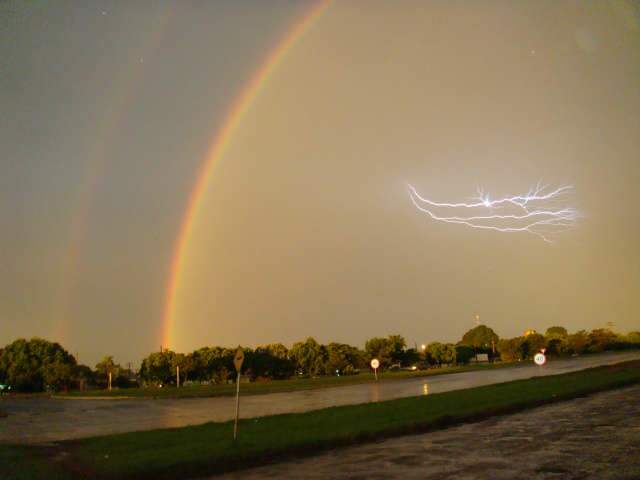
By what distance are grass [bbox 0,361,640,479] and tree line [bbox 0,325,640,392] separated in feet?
227

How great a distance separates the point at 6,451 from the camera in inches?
611

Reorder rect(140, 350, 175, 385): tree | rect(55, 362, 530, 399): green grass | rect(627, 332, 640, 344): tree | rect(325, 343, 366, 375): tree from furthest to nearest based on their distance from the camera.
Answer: rect(627, 332, 640, 344): tree, rect(325, 343, 366, 375): tree, rect(140, 350, 175, 385): tree, rect(55, 362, 530, 399): green grass

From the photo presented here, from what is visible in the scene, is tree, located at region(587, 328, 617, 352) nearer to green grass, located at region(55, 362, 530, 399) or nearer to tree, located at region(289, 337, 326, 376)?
tree, located at region(289, 337, 326, 376)

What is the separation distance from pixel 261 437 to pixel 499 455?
6.18 meters

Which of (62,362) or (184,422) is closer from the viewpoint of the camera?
(184,422)

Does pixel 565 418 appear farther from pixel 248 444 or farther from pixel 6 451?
pixel 6 451

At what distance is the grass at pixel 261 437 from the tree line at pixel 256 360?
69039mm

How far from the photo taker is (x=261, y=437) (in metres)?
15.9

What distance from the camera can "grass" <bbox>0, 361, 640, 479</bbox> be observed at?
1277 centimetres

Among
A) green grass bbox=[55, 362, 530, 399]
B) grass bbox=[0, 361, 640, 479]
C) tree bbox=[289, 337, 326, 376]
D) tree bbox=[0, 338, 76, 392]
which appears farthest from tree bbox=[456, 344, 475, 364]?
grass bbox=[0, 361, 640, 479]

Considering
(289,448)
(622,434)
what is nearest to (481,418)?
(622,434)

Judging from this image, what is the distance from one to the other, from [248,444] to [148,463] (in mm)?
2715

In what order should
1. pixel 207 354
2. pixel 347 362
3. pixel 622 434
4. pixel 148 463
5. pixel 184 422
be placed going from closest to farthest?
pixel 148 463 → pixel 622 434 → pixel 184 422 → pixel 207 354 → pixel 347 362

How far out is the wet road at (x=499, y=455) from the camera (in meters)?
10.6
